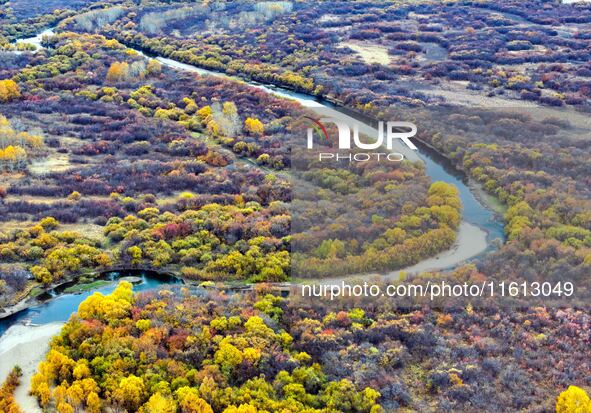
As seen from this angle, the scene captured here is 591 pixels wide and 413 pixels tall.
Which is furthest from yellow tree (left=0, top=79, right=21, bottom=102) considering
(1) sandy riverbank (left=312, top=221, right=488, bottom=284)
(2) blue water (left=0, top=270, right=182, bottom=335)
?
(1) sandy riverbank (left=312, top=221, right=488, bottom=284)

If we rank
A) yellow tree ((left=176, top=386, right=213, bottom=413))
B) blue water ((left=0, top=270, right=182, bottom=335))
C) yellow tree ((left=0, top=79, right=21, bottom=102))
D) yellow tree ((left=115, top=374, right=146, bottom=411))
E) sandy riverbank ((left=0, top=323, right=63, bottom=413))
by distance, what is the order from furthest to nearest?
yellow tree ((left=0, top=79, right=21, bottom=102))
blue water ((left=0, top=270, right=182, bottom=335))
sandy riverbank ((left=0, top=323, right=63, bottom=413))
yellow tree ((left=115, top=374, right=146, bottom=411))
yellow tree ((left=176, top=386, right=213, bottom=413))

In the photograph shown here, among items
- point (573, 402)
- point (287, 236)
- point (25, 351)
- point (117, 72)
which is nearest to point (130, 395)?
point (25, 351)

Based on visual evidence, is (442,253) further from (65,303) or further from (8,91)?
(8,91)

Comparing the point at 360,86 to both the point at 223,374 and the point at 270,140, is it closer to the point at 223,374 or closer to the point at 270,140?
the point at 270,140

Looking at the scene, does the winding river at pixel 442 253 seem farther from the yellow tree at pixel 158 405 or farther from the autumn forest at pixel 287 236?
the yellow tree at pixel 158 405

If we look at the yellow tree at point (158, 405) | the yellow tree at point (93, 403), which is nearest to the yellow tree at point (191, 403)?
the yellow tree at point (158, 405)

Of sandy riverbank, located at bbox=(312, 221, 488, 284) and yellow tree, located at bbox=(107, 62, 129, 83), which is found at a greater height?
yellow tree, located at bbox=(107, 62, 129, 83)

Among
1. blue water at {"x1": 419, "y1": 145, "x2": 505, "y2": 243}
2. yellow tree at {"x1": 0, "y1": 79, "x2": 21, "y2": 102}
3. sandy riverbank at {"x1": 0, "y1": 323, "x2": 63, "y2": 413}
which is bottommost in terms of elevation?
sandy riverbank at {"x1": 0, "y1": 323, "x2": 63, "y2": 413}

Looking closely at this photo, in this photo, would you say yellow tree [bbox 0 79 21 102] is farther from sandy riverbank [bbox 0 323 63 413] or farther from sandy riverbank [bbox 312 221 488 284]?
sandy riverbank [bbox 312 221 488 284]

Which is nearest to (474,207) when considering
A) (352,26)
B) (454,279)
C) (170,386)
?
(454,279)
